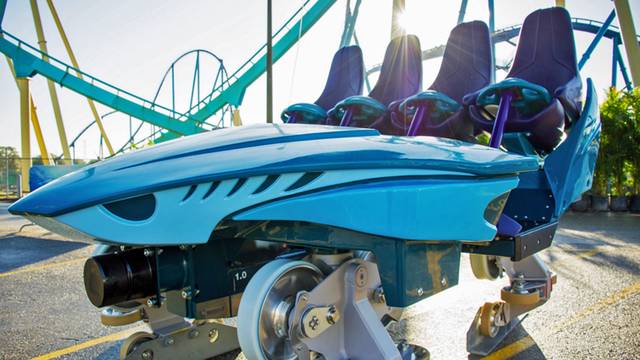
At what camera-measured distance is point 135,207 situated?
1330 mm

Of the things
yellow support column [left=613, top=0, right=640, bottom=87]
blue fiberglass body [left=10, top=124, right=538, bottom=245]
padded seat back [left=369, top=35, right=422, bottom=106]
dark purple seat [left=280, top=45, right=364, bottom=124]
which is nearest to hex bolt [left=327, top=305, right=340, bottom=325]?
blue fiberglass body [left=10, top=124, right=538, bottom=245]

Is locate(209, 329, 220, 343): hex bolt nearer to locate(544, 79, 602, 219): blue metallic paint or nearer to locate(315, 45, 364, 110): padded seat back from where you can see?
locate(315, 45, 364, 110): padded seat back

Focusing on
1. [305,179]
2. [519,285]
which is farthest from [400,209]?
[519,285]

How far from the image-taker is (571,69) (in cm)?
300

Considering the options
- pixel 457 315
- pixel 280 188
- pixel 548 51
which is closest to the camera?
pixel 280 188

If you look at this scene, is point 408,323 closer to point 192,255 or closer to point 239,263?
point 239,263

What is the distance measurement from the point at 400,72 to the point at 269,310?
2.34m

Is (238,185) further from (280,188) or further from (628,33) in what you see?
(628,33)

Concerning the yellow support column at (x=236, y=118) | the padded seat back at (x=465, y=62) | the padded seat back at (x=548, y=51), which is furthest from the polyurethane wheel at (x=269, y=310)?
the yellow support column at (x=236, y=118)

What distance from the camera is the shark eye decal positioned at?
1312 millimetres

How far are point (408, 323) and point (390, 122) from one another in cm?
126

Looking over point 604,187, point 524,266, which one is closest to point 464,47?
point 524,266

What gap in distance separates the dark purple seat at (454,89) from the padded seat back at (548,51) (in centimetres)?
25

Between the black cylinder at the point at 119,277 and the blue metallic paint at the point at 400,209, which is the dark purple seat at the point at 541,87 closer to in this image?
the blue metallic paint at the point at 400,209
